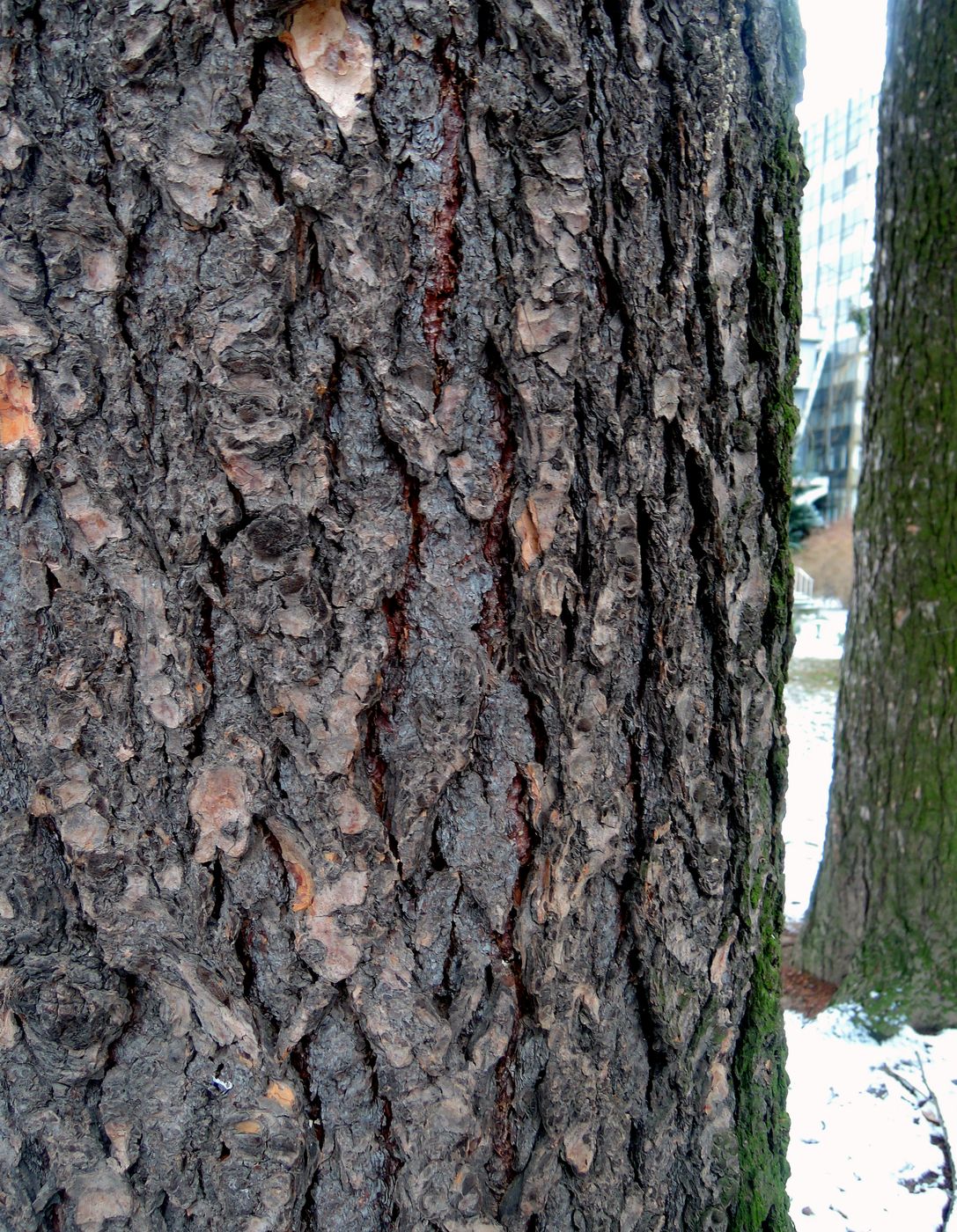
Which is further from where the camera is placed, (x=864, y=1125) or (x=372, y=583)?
(x=864, y=1125)

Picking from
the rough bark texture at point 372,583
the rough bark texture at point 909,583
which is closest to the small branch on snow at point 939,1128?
the rough bark texture at point 909,583

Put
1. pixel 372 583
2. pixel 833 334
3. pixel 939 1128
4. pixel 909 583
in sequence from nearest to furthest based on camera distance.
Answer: pixel 372 583
pixel 939 1128
pixel 909 583
pixel 833 334

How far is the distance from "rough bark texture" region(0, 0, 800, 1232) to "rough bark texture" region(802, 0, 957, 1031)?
2.53 metres

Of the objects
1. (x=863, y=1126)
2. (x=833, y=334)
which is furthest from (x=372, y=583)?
(x=833, y=334)

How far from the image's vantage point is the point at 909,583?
11.5 feet

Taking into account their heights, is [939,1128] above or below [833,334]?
below

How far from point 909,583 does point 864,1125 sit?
1.91 meters

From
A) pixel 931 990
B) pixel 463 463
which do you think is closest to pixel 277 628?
pixel 463 463

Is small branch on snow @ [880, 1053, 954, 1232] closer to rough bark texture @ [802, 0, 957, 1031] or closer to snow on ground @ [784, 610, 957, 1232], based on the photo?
snow on ground @ [784, 610, 957, 1232]

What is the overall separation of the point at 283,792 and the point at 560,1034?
0.51 meters

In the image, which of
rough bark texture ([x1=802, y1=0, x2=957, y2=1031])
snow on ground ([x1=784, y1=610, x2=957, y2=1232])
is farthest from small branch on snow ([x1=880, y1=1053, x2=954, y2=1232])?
rough bark texture ([x1=802, y1=0, x2=957, y2=1031])

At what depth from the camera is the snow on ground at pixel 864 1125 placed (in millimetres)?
2393

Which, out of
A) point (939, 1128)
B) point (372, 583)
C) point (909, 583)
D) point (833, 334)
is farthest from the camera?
point (833, 334)

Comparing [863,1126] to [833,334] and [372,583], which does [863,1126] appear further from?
[833,334]
